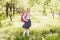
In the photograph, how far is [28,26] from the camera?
1462mm

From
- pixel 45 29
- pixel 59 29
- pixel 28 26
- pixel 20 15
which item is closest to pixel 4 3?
pixel 20 15

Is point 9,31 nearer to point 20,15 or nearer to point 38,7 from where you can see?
point 20,15

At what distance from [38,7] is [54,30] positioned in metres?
0.24

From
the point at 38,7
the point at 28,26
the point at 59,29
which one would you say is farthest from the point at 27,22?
the point at 59,29

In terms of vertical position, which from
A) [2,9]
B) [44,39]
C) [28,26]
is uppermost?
[2,9]

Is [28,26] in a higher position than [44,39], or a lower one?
higher

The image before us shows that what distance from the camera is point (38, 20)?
1.48 metres

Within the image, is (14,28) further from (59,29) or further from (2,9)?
(59,29)

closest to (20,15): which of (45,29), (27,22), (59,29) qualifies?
(27,22)

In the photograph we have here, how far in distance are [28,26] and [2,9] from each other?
0.87 ft

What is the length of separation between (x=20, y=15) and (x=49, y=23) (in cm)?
26

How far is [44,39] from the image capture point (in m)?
1.46

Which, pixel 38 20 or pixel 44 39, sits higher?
pixel 38 20

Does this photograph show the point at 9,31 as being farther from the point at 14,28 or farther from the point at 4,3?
the point at 4,3
